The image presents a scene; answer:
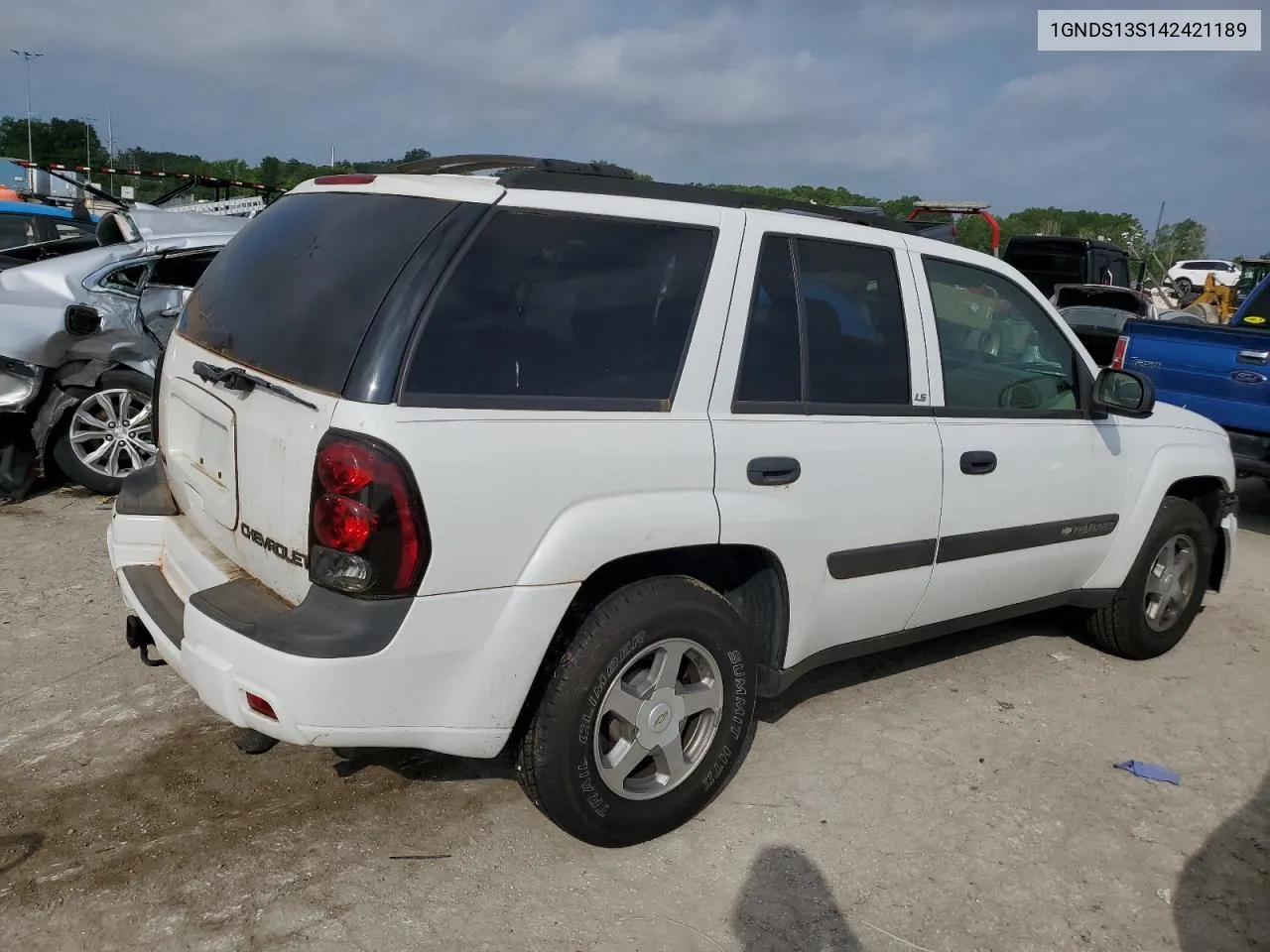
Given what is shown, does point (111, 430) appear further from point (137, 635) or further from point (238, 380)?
point (238, 380)

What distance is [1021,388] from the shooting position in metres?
3.95

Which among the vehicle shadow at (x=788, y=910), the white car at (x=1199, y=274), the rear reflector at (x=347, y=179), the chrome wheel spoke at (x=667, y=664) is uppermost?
the white car at (x=1199, y=274)

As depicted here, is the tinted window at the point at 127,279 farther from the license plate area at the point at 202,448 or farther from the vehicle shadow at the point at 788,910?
the vehicle shadow at the point at 788,910

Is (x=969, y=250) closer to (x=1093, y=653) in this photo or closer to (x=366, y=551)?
(x=1093, y=653)

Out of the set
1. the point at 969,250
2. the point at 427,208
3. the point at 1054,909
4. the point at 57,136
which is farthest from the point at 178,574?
the point at 57,136

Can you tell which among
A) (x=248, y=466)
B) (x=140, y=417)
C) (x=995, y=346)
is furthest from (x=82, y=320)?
(x=995, y=346)

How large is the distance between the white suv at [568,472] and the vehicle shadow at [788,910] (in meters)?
0.31

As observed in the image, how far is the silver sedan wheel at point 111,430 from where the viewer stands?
6.28 metres

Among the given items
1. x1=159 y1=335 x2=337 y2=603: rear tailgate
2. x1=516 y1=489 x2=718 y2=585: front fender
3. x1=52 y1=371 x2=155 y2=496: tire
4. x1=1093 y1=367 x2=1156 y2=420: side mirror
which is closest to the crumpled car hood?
x1=52 y1=371 x2=155 y2=496: tire

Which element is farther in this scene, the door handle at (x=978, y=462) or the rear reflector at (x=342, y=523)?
the door handle at (x=978, y=462)

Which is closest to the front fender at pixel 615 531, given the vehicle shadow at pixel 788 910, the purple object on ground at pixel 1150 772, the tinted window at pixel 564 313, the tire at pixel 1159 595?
the tinted window at pixel 564 313

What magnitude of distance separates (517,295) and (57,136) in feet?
269

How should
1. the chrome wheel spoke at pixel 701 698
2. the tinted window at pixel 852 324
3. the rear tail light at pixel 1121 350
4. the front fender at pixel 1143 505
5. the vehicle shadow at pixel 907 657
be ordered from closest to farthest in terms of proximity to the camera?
1. the chrome wheel spoke at pixel 701 698
2. the tinted window at pixel 852 324
3. the vehicle shadow at pixel 907 657
4. the front fender at pixel 1143 505
5. the rear tail light at pixel 1121 350

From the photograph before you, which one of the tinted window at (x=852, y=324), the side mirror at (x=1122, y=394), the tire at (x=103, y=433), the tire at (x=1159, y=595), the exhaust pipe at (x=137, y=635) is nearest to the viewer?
the exhaust pipe at (x=137, y=635)
